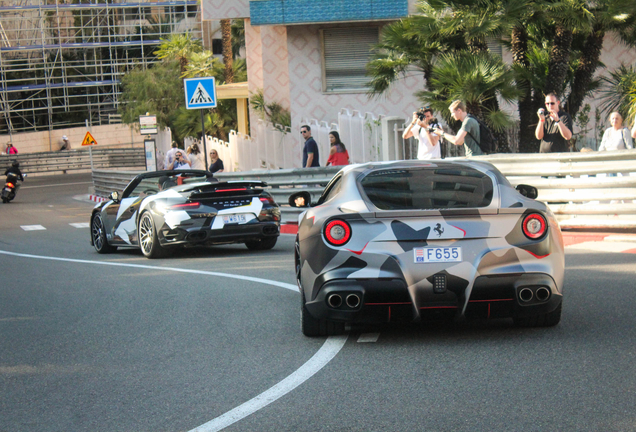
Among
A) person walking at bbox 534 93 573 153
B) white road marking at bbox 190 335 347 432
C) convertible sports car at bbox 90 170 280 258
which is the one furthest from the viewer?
person walking at bbox 534 93 573 153

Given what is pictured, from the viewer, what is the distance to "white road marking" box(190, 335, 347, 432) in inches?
180

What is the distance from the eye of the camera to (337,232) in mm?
6172

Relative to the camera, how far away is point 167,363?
A: 606 cm

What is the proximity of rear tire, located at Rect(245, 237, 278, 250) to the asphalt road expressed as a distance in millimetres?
3253

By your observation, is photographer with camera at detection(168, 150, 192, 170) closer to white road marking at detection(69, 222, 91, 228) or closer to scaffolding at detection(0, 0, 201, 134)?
white road marking at detection(69, 222, 91, 228)

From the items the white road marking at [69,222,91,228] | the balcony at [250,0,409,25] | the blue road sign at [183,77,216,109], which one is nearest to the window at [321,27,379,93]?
the balcony at [250,0,409,25]

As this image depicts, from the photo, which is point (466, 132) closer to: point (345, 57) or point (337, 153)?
point (337, 153)

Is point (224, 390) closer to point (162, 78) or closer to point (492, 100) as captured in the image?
point (492, 100)

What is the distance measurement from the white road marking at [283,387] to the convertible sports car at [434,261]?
0.22 metres

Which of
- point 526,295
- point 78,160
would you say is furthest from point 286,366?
point 78,160

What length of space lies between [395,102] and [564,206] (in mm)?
15726

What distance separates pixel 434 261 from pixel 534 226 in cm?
77

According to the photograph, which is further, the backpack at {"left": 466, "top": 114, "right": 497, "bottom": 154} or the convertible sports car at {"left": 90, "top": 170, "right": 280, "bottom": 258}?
the backpack at {"left": 466, "top": 114, "right": 497, "bottom": 154}

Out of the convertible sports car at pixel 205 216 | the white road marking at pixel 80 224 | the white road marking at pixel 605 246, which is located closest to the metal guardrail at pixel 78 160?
the white road marking at pixel 80 224
